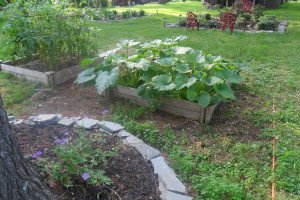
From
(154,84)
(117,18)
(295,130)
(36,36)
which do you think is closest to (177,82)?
(154,84)

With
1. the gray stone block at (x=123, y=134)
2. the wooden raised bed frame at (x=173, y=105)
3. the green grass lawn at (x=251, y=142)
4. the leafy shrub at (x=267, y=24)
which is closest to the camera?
the green grass lawn at (x=251, y=142)

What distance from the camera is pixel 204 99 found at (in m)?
3.49

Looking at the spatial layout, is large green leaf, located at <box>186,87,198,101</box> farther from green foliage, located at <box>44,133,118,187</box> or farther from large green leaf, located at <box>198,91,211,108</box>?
green foliage, located at <box>44,133,118,187</box>

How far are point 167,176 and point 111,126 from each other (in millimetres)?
1030

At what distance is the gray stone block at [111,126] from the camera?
3.39 metres

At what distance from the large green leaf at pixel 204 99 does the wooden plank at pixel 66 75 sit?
243cm

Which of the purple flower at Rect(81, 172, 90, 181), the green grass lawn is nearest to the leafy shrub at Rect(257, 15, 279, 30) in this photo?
the green grass lawn

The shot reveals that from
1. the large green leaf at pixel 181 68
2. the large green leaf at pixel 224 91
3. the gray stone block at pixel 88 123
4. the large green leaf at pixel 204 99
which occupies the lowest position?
the gray stone block at pixel 88 123

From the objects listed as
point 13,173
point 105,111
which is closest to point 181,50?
point 105,111

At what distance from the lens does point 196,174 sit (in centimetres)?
286

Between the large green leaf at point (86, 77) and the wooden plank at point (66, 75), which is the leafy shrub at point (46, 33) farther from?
the large green leaf at point (86, 77)

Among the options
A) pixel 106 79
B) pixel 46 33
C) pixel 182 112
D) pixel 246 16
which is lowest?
pixel 182 112

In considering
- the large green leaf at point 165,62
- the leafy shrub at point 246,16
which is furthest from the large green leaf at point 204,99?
the leafy shrub at point 246,16

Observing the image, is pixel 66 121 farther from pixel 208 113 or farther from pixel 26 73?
pixel 26 73
